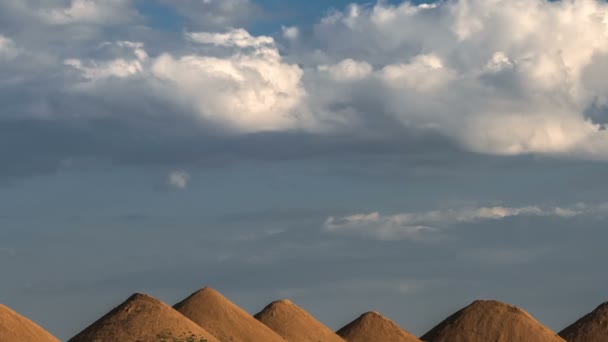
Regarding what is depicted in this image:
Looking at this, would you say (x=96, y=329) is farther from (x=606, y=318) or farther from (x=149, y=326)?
(x=606, y=318)

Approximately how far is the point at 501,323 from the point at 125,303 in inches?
1990

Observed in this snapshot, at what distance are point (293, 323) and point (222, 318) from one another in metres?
12.0

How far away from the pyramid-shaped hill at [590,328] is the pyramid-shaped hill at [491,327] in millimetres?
7050

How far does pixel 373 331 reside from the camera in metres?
139

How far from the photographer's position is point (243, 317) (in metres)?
124

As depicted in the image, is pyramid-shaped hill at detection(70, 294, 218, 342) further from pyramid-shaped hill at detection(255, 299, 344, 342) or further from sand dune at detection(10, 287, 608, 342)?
pyramid-shaped hill at detection(255, 299, 344, 342)

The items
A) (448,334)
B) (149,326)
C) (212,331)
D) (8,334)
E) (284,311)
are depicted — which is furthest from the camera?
(448,334)

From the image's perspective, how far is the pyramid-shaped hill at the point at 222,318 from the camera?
120 meters

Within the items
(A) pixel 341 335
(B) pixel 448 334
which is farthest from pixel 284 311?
(B) pixel 448 334

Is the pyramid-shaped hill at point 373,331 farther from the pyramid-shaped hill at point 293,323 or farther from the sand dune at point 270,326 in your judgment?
the pyramid-shaped hill at point 293,323

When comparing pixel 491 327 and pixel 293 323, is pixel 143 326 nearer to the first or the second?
pixel 293 323

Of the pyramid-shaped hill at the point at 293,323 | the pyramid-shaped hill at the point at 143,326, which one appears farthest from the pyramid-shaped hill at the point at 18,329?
the pyramid-shaped hill at the point at 293,323

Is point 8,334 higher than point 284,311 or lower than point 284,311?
lower

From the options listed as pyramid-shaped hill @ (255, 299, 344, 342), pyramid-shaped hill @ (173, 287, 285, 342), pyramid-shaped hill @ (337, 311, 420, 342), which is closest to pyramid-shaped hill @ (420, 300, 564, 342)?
pyramid-shaped hill @ (337, 311, 420, 342)
